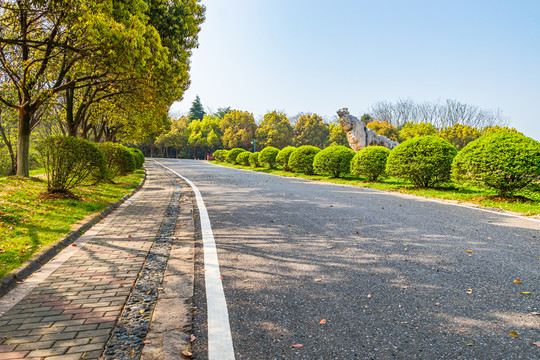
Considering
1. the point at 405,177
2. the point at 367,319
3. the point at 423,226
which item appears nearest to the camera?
the point at 367,319

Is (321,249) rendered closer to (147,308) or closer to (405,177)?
(147,308)

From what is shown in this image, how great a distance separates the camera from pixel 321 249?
4113mm

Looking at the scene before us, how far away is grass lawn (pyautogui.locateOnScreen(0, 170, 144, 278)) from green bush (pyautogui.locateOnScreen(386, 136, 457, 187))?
33.9ft

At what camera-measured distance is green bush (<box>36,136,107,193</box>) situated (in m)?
7.30

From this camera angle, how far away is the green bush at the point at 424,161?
428 inches

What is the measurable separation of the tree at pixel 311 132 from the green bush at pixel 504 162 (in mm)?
47527

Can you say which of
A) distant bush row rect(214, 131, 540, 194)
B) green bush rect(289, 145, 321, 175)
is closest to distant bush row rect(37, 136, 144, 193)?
distant bush row rect(214, 131, 540, 194)

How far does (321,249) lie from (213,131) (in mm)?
65512

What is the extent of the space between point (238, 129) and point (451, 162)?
5343cm

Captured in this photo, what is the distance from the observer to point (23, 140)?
1116cm

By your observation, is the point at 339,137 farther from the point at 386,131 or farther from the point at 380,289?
the point at 380,289

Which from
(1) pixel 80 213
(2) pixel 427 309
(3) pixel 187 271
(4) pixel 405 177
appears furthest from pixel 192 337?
(4) pixel 405 177

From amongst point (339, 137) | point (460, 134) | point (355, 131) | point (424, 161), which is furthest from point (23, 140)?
point (460, 134)

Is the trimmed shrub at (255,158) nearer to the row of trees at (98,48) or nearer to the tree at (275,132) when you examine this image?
the row of trees at (98,48)
